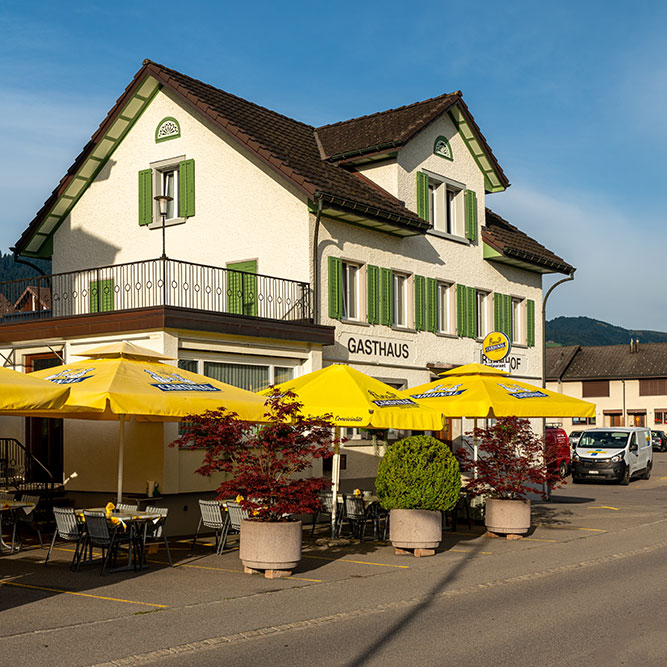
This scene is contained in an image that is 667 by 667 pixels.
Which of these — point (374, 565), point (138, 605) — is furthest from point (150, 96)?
point (138, 605)

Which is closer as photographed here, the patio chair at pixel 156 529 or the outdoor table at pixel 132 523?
the outdoor table at pixel 132 523

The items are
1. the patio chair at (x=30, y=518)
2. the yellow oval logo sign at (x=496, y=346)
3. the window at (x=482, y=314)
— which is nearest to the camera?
the patio chair at (x=30, y=518)

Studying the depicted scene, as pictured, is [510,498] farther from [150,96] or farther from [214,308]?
[150,96]

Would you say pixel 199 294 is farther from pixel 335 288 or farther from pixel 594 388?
pixel 594 388

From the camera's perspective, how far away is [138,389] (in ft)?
42.0

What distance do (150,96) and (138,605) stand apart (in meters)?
16.1

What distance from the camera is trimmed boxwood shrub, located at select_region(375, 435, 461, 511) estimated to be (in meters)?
14.4

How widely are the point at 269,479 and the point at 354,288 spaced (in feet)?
35.5

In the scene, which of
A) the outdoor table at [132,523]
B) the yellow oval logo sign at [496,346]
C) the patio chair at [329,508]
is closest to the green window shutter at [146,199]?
the yellow oval logo sign at [496,346]

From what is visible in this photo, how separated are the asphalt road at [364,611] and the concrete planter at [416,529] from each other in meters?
0.30

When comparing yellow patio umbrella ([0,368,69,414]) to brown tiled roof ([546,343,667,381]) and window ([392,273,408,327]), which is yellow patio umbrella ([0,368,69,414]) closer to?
window ([392,273,408,327])

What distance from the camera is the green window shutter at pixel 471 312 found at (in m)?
26.9

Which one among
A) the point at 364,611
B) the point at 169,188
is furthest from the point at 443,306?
the point at 364,611

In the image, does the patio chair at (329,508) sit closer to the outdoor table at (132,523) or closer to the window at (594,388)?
the outdoor table at (132,523)
